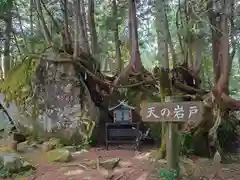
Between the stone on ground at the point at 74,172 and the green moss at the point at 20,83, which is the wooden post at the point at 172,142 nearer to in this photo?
the stone on ground at the point at 74,172

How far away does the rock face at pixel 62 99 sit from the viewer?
7703 millimetres

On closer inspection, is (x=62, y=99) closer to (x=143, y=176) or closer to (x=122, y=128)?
(x=122, y=128)

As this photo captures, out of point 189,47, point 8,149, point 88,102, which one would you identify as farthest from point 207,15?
point 8,149

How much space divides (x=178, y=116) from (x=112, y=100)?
4370 millimetres

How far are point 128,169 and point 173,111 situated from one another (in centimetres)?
180

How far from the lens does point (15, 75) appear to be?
28.1ft

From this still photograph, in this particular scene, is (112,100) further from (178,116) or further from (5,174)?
(178,116)

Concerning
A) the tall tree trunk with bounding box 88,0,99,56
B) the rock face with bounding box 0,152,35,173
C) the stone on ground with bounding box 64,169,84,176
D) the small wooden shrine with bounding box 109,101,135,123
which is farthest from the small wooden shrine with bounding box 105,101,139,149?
the tall tree trunk with bounding box 88,0,99,56

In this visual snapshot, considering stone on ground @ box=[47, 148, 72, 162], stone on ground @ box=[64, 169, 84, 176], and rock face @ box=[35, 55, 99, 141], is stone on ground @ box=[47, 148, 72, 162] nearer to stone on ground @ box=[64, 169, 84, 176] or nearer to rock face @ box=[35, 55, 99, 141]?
stone on ground @ box=[64, 169, 84, 176]

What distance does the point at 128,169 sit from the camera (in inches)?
212

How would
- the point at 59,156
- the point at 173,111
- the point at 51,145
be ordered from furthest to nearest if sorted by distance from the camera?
1. the point at 51,145
2. the point at 59,156
3. the point at 173,111

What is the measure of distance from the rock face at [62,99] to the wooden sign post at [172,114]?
352 cm

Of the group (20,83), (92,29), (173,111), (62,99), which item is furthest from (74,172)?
(92,29)

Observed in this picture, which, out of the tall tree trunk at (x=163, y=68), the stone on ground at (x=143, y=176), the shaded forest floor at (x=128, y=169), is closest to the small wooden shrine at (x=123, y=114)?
the shaded forest floor at (x=128, y=169)
